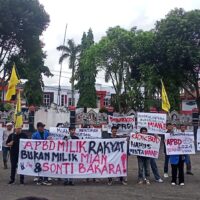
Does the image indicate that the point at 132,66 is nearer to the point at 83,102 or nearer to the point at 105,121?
the point at 105,121

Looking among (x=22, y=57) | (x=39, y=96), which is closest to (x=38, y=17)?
(x=22, y=57)

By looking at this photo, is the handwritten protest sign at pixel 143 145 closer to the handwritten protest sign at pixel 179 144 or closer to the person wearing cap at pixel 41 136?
the handwritten protest sign at pixel 179 144

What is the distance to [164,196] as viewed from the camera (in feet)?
33.5

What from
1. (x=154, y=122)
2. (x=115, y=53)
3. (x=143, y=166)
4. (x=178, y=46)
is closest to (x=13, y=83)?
(x=143, y=166)

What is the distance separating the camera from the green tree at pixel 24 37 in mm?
33344

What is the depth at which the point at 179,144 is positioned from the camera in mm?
12336

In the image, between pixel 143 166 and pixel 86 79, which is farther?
pixel 86 79

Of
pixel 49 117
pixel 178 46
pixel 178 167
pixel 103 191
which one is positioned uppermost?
pixel 178 46

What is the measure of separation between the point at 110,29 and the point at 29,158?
32.6m

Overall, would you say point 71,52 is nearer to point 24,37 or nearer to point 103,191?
point 24,37

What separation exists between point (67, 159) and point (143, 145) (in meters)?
2.20

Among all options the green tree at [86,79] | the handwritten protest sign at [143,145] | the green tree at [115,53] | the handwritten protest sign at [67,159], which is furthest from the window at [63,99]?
the handwritten protest sign at [67,159]

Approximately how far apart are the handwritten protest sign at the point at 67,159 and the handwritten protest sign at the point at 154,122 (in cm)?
697

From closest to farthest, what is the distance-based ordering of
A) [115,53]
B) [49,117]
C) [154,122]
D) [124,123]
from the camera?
1. [154,122]
2. [124,123]
3. [49,117]
4. [115,53]
